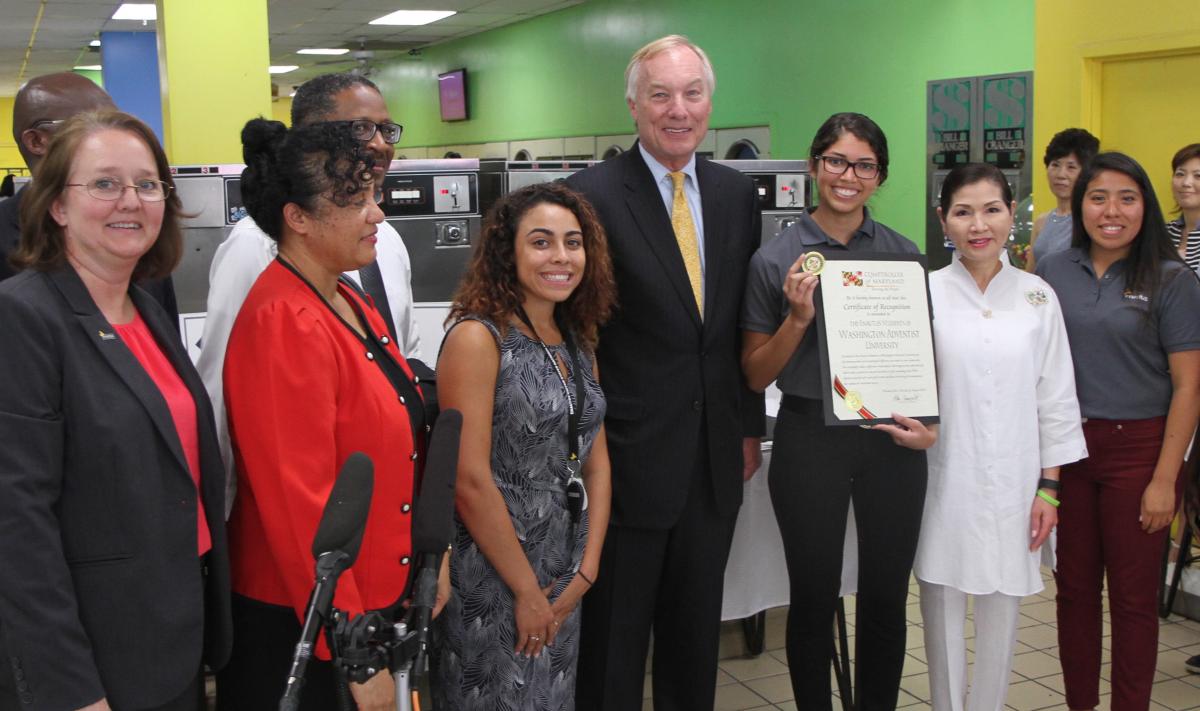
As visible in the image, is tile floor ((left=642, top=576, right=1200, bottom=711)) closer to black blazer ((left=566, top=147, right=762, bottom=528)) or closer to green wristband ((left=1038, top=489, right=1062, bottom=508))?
green wristband ((left=1038, top=489, right=1062, bottom=508))

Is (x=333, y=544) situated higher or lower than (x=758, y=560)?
higher

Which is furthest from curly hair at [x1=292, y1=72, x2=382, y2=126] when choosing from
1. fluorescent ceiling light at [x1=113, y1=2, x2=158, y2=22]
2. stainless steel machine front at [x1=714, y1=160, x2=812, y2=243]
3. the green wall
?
fluorescent ceiling light at [x1=113, y1=2, x2=158, y2=22]

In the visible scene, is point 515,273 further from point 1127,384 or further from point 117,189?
point 1127,384

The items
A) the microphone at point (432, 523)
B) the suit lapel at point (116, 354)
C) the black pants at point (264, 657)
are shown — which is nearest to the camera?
the microphone at point (432, 523)

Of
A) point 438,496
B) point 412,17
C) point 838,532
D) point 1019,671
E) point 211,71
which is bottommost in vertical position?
point 1019,671

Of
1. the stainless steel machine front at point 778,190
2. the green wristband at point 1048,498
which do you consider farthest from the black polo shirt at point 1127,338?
the stainless steel machine front at point 778,190

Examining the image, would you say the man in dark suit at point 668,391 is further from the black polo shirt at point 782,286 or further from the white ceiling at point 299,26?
the white ceiling at point 299,26

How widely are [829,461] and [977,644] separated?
676 millimetres

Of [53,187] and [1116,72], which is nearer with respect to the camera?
[53,187]

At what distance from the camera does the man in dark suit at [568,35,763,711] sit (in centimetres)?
252

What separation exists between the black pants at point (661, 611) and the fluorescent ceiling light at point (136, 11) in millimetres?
10377

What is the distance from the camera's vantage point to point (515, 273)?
2303 millimetres

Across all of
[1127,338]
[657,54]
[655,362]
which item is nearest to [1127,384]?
[1127,338]

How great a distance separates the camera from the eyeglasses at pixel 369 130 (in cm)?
183
